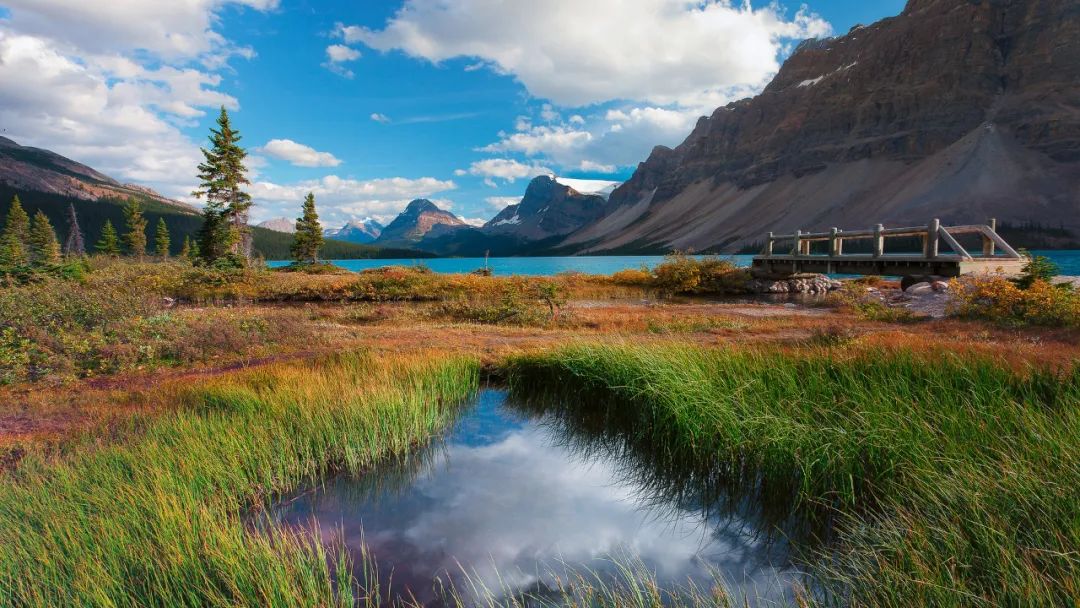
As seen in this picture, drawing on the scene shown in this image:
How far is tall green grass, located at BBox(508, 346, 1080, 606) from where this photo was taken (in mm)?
2891

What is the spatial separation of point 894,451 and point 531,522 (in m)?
3.56

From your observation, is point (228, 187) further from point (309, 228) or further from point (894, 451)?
point (894, 451)

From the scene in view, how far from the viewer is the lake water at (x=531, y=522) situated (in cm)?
413

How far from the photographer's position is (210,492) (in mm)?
4691

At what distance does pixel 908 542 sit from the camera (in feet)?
10.3

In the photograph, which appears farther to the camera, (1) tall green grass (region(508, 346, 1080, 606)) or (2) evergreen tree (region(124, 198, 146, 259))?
(2) evergreen tree (region(124, 198, 146, 259))

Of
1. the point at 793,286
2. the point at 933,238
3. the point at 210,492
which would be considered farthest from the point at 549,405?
the point at 793,286

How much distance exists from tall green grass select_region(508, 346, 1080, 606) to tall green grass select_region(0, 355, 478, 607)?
3.47 meters

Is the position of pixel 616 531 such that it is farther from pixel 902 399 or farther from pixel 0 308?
pixel 0 308

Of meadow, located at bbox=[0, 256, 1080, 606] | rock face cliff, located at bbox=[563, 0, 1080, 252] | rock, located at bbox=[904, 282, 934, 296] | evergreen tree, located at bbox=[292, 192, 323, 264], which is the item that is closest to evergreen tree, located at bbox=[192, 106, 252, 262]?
evergreen tree, located at bbox=[292, 192, 323, 264]

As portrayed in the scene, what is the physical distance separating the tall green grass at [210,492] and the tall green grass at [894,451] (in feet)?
11.4

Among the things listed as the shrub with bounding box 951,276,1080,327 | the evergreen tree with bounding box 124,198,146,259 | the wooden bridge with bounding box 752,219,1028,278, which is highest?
the evergreen tree with bounding box 124,198,146,259

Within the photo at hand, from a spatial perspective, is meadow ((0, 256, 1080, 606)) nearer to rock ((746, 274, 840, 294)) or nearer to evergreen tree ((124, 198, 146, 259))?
rock ((746, 274, 840, 294))

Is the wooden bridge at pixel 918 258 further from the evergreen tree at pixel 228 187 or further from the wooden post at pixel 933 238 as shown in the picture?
the evergreen tree at pixel 228 187
